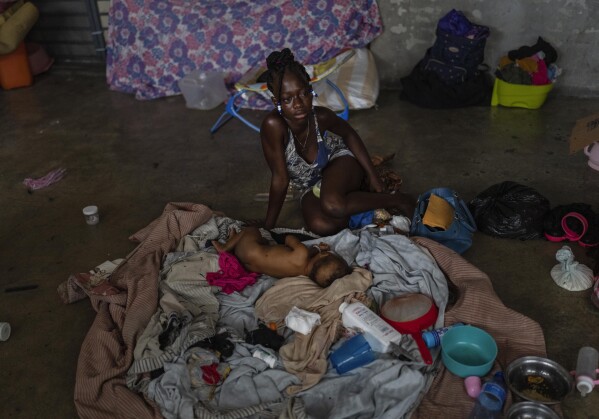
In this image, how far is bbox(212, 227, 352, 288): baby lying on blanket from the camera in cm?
280

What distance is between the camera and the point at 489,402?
2.18 meters

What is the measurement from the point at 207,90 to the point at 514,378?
407cm

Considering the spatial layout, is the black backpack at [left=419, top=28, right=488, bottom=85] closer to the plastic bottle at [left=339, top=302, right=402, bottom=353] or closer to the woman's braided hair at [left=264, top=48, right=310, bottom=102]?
the woman's braided hair at [left=264, top=48, right=310, bottom=102]

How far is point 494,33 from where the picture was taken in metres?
4.97

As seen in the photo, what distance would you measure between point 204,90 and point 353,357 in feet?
12.2

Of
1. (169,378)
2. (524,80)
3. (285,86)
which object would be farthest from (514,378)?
(524,80)

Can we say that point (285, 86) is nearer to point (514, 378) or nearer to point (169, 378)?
point (169, 378)

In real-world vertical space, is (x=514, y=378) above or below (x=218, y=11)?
below

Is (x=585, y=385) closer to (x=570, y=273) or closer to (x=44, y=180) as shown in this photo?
(x=570, y=273)

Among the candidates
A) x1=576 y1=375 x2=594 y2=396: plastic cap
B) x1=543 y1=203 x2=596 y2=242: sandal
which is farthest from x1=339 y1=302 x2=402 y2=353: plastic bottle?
x1=543 y1=203 x2=596 y2=242: sandal

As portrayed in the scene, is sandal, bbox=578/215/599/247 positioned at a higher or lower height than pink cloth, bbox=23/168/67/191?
higher

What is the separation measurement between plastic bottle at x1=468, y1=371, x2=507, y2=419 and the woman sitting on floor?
1.32 meters

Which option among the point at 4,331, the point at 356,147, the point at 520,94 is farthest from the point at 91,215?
the point at 520,94

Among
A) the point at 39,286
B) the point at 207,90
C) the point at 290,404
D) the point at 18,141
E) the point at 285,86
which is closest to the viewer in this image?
the point at 290,404
